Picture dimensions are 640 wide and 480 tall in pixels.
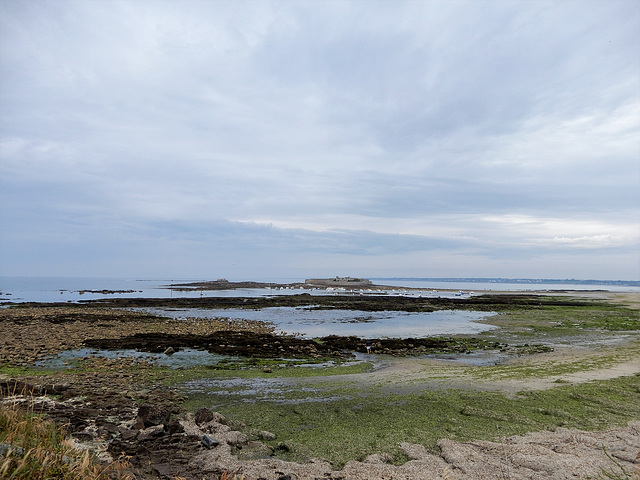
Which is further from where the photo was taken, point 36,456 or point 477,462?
point 477,462

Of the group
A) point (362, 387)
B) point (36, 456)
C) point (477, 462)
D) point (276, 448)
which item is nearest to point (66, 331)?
point (362, 387)

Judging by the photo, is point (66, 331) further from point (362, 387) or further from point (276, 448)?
point (276, 448)

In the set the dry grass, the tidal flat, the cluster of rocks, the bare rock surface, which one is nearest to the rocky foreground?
the bare rock surface

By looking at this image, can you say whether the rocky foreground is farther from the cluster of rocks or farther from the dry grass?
the cluster of rocks

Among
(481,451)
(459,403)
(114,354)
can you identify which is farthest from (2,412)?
(114,354)

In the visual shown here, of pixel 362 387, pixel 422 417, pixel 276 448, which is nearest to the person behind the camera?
pixel 276 448

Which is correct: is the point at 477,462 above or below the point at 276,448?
above

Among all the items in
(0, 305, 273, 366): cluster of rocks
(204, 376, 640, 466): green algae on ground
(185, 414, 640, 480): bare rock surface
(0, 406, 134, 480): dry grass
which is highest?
(0, 406, 134, 480): dry grass

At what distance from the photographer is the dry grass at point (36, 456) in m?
4.21

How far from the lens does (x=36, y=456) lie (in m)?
4.50

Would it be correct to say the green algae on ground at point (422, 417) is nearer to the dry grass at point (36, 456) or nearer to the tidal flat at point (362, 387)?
the tidal flat at point (362, 387)

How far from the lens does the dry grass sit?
4.21 metres

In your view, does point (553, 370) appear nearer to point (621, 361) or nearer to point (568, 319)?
point (621, 361)

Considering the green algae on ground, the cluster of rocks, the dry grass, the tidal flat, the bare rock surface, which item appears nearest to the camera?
the dry grass
